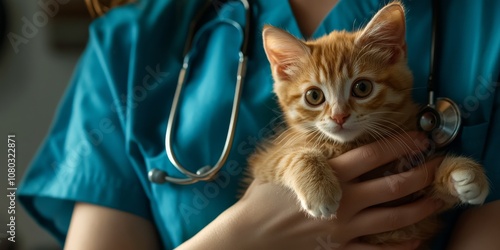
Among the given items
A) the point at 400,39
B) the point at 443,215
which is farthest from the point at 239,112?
the point at 443,215

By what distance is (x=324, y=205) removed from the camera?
2.67 feet

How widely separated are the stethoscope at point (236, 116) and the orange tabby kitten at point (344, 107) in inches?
1.5

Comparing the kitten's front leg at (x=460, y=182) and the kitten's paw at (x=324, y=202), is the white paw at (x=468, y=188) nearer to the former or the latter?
the kitten's front leg at (x=460, y=182)

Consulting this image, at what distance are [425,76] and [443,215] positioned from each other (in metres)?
0.27

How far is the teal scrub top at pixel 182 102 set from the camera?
2.99ft

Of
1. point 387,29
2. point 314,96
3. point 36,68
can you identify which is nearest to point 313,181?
point 314,96

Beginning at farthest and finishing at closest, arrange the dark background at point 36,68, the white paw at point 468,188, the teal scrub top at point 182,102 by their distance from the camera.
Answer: the dark background at point 36,68 < the teal scrub top at point 182,102 < the white paw at point 468,188

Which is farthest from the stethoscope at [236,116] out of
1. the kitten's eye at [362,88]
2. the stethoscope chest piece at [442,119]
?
the kitten's eye at [362,88]

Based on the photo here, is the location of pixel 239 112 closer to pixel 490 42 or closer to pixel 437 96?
pixel 437 96

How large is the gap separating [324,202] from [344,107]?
0.17m

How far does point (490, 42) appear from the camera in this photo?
0.91 m

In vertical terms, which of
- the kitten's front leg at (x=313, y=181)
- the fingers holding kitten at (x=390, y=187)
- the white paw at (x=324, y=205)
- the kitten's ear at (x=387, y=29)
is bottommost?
the fingers holding kitten at (x=390, y=187)

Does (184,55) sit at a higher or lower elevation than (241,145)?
higher

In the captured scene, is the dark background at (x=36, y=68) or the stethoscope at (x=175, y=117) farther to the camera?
the dark background at (x=36, y=68)
